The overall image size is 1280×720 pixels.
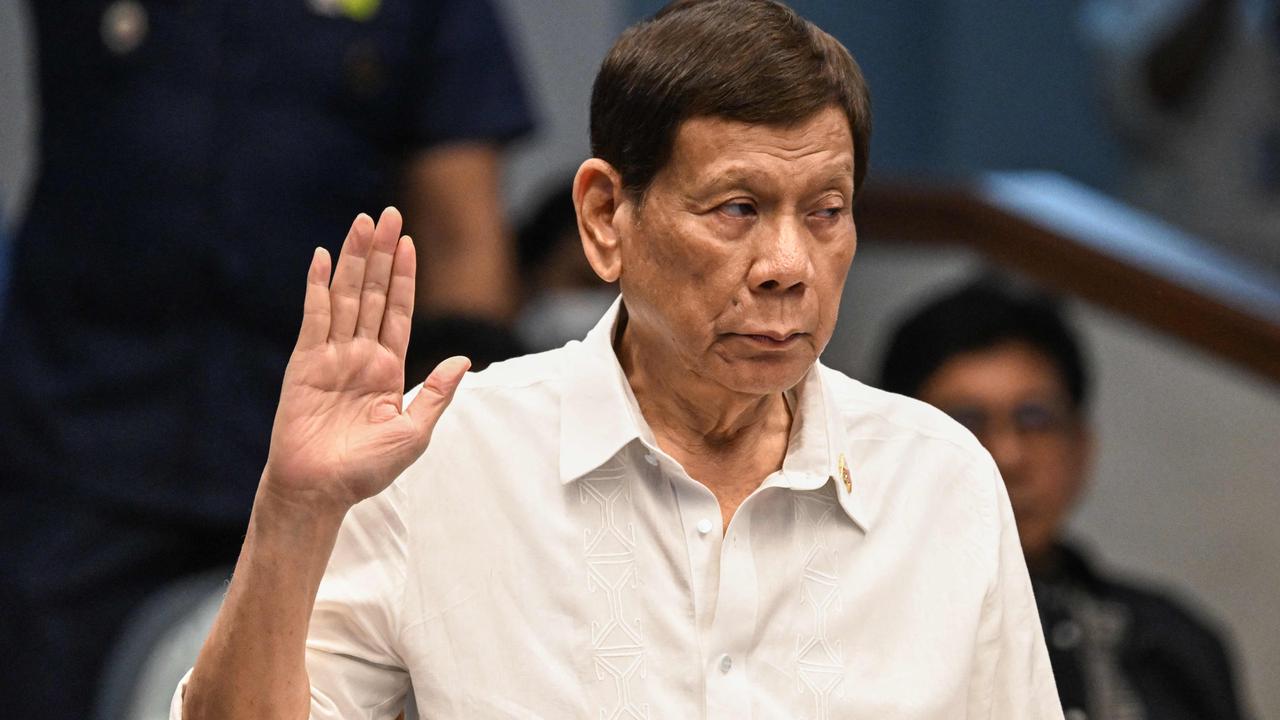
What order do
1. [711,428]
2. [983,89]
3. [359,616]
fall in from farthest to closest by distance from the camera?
[983,89] < [711,428] < [359,616]

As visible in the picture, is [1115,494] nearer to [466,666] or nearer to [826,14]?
[826,14]

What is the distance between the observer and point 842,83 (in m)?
1.78

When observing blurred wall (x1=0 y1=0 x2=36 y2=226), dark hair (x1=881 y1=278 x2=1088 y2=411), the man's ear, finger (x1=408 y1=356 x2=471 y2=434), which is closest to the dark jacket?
dark hair (x1=881 y1=278 x2=1088 y2=411)

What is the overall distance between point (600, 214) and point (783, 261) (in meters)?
0.21

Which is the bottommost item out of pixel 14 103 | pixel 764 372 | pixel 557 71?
pixel 557 71

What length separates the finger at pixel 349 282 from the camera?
173 centimetres

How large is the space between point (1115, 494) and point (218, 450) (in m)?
1.94

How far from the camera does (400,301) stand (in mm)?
1767

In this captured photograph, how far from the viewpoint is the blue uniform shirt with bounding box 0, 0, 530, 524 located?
3.20 metres

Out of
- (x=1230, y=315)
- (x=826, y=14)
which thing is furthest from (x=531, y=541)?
(x=826, y=14)

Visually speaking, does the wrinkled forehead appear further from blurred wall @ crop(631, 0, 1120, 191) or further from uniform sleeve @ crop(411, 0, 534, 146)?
blurred wall @ crop(631, 0, 1120, 191)

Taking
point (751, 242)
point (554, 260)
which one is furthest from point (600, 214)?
point (554, 260)

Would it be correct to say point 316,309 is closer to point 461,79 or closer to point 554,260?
point 461,79

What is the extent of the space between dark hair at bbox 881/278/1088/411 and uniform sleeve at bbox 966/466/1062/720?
4.41ft
